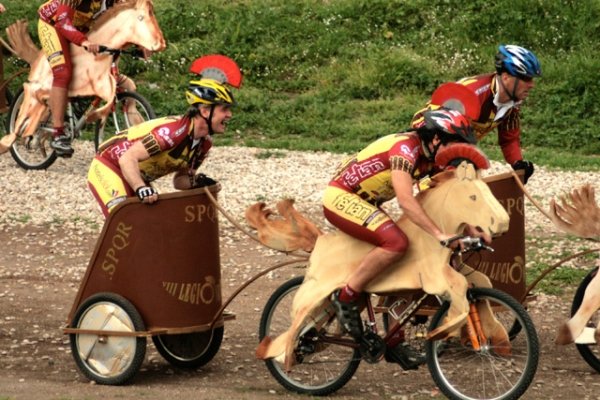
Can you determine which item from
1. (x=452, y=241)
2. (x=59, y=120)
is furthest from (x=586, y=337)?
(x=59, y=120)

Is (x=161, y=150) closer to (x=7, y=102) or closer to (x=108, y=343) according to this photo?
(x=108, y=343)

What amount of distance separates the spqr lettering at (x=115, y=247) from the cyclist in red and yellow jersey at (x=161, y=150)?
0.61 ft

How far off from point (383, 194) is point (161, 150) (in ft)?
4.54

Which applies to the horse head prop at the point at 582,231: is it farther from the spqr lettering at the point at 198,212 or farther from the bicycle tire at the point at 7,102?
the bicycle tire at the point at 7,102

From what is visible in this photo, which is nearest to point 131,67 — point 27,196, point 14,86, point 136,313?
point 14,86

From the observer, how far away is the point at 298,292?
8641 millimetres

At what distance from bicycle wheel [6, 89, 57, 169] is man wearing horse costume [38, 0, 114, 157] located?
0.67m

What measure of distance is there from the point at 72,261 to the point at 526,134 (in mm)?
6066

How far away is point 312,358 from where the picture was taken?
28.8 ft

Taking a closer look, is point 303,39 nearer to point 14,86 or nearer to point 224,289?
point 14,86

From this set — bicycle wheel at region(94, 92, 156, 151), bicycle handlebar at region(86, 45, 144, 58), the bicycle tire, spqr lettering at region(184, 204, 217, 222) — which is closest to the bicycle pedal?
spqr lettering at region(184, 204, 217, 222)

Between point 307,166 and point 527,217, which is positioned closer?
point 527,217

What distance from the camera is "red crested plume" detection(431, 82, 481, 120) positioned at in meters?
8.87

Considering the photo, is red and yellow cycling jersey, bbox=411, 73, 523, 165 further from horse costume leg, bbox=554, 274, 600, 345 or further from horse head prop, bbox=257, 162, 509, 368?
horse head prop, bbox=257, 162, 509, 368
